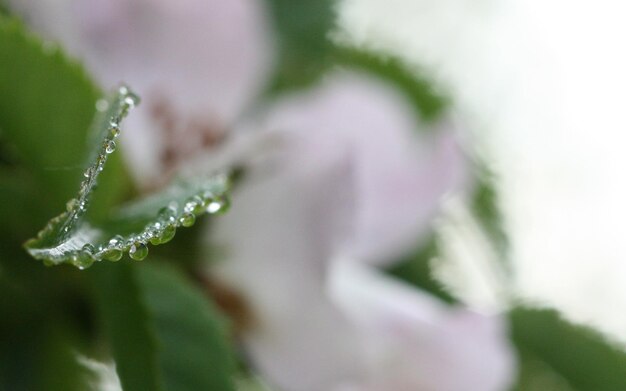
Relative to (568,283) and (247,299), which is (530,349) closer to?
(247,299)

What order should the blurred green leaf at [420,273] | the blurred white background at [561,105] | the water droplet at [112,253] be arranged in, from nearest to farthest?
the water droplet at [112,253] < the blurred green leaf at [420,273] < the blurred white background at [561,105]

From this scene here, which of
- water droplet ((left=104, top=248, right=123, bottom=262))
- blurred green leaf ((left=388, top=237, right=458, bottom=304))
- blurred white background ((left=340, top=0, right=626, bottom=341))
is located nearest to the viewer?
water droplet ((left=104, top=248, right=123, bottom=262))

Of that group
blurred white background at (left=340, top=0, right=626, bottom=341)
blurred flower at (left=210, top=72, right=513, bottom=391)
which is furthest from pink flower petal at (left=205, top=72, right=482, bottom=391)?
blurred white background at (left=340, top=0, right=626, bottom=341)

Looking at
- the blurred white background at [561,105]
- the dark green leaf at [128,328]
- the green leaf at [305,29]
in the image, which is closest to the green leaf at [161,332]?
the dark green leaf at [128,328]

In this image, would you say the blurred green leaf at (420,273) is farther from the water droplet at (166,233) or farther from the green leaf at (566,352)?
the water droplet at (166,233)

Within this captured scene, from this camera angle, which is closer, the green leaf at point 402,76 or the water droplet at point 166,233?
the water droplet at point 166,233

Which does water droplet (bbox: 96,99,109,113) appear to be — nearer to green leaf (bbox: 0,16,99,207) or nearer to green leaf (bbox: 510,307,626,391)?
green leaf (bbox: 0,16,99,207)
